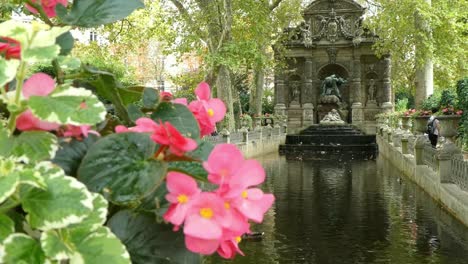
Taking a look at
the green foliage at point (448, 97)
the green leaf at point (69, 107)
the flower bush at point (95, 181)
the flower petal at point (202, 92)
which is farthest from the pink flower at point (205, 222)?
the green foliage at point (448, 97)

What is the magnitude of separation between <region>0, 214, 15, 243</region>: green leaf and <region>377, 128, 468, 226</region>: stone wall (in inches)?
367

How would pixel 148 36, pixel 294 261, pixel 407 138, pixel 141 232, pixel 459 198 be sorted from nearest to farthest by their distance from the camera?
pixel 141 232 < pixel 294 261 < pixel 459 198 < pixel 407 138 < pixel 148 36

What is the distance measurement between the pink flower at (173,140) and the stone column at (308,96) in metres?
36.9

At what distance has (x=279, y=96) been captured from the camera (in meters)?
38.8

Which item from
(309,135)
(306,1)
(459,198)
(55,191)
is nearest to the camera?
(55,191)

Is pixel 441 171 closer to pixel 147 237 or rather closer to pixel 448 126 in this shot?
pixel 448 126

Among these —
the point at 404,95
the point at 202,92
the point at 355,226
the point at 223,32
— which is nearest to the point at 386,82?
the point at 223,32

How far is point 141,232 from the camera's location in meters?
1.22

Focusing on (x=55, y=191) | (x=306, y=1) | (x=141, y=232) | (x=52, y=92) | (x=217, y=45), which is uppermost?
(x=306, y=1)

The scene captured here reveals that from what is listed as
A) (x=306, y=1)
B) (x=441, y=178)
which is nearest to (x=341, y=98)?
(x=306, y=1)

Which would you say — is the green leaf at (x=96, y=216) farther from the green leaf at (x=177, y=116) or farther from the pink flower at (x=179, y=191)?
the green leaf at (x=177, y=116)

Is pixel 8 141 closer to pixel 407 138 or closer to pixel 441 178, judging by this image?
pixel 441 178

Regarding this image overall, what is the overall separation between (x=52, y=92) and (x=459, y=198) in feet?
32.7

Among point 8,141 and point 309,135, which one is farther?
point 309,135
